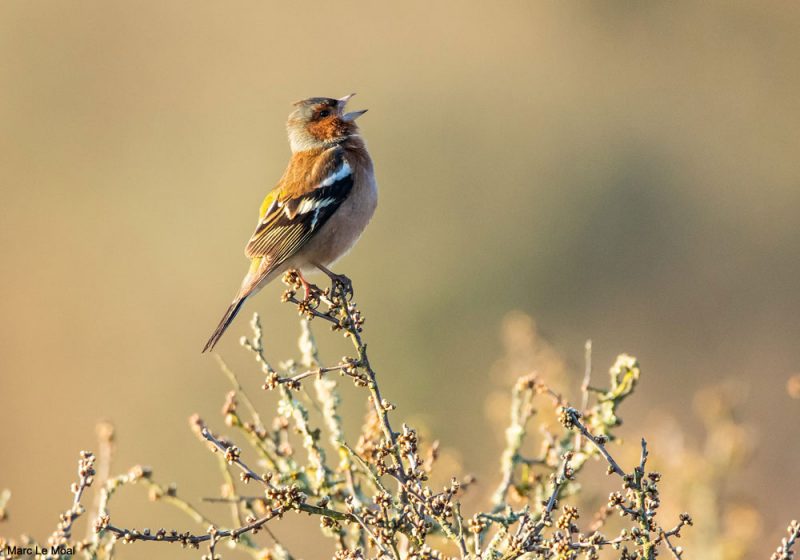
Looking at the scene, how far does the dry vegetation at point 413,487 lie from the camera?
3.01 metres

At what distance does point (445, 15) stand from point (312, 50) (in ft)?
20.3

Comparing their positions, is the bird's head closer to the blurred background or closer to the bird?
the bird

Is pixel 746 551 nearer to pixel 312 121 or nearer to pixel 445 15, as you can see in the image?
pixel 312 121

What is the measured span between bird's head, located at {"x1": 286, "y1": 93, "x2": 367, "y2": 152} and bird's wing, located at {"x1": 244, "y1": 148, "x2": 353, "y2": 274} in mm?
299

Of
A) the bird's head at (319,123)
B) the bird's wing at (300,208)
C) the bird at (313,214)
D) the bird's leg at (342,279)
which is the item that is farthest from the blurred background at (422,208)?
the bird's head at (319,123)

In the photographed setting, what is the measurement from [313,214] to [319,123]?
981 millimetres

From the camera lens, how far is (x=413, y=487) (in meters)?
3.20

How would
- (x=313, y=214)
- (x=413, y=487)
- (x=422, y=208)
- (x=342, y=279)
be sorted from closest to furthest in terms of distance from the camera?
(x=413, y=487) → (x=342, y=279) → (x=313, y=214) → (x=422, y=208)

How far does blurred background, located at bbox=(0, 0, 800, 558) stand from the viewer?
46.3 feet

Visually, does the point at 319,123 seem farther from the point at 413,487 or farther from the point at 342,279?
the point at 413,487

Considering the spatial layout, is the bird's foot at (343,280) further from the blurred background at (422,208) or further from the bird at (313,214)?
the blurred background at (422,208)

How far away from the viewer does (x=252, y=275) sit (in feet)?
18.7

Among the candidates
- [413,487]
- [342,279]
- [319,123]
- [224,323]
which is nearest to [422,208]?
[319,123]

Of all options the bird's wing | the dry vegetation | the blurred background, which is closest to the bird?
the bird's wing
